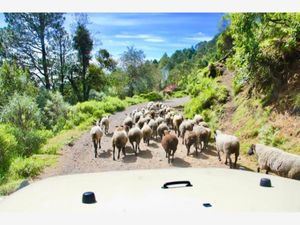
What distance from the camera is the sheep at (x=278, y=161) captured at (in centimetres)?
363

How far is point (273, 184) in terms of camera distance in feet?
4.43

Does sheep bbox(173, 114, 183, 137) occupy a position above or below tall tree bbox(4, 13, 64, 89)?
below

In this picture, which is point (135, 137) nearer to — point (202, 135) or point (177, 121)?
point (202, 135)

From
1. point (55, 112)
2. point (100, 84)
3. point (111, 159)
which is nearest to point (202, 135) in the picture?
point (111, 159)

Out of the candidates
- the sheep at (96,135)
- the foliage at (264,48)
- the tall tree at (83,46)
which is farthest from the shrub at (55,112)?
the foliage at (264,48)

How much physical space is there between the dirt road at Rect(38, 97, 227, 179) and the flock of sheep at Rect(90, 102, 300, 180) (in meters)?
0.10

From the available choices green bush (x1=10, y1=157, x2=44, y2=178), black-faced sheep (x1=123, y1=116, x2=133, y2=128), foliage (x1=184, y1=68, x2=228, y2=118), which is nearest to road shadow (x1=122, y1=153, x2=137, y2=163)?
green bush (x1=10, y1=157, x2=44, y2=178)

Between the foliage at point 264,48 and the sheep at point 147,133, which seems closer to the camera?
the foliage at point 264,48

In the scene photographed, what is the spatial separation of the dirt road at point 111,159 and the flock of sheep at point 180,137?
0.33 ft

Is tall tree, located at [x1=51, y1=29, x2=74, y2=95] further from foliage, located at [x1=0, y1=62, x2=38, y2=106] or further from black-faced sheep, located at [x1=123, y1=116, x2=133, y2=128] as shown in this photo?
black-faced sheep, located at [x1=123, y1=116, x2=133, y2=128]

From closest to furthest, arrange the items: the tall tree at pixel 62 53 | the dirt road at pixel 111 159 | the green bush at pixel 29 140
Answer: the tall tree at pixel 62 53, the dirt road at pixel 111 159, the green bush at pixel 29 140

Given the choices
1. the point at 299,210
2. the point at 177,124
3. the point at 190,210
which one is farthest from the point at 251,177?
the point at 177,124

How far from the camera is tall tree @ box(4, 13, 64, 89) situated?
3.14 meters

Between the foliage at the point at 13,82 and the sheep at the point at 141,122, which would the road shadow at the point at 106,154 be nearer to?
the foliage at the point at 13,82
